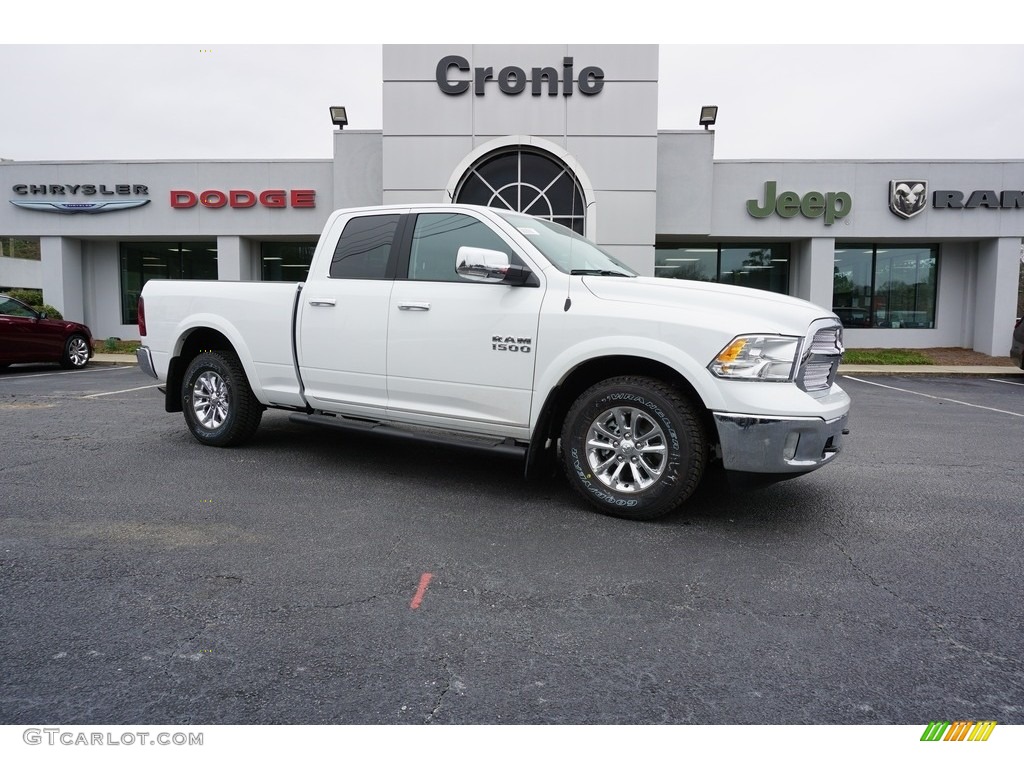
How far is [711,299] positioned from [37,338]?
14.4 m

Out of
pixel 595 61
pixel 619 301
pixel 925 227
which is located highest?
pixel 595 61

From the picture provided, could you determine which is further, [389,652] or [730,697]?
[389,652]

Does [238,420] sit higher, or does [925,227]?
[925,227]

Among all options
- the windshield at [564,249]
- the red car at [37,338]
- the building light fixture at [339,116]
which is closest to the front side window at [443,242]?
the windshield at [564,249]

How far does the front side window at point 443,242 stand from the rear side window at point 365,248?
0.26 metres

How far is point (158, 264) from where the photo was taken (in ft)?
73.6

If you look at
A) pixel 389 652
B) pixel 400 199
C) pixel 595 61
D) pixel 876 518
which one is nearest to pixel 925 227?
pixel 595 61

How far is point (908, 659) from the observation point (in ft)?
8.81

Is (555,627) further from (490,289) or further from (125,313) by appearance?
(125,313)

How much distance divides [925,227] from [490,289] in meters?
19.1

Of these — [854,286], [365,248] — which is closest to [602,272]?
[365,248]

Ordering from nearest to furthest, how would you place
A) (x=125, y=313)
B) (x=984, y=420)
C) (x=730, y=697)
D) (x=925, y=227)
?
(x=730, y=697), (x=984, y=420), (x=925, y=227), (x=125, y=313)

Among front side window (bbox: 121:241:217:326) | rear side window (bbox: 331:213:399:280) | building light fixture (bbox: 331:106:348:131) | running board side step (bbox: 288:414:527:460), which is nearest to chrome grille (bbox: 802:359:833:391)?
running board side step (bbox: 288:414:527:460)

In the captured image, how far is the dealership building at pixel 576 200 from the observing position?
17.1 meters
